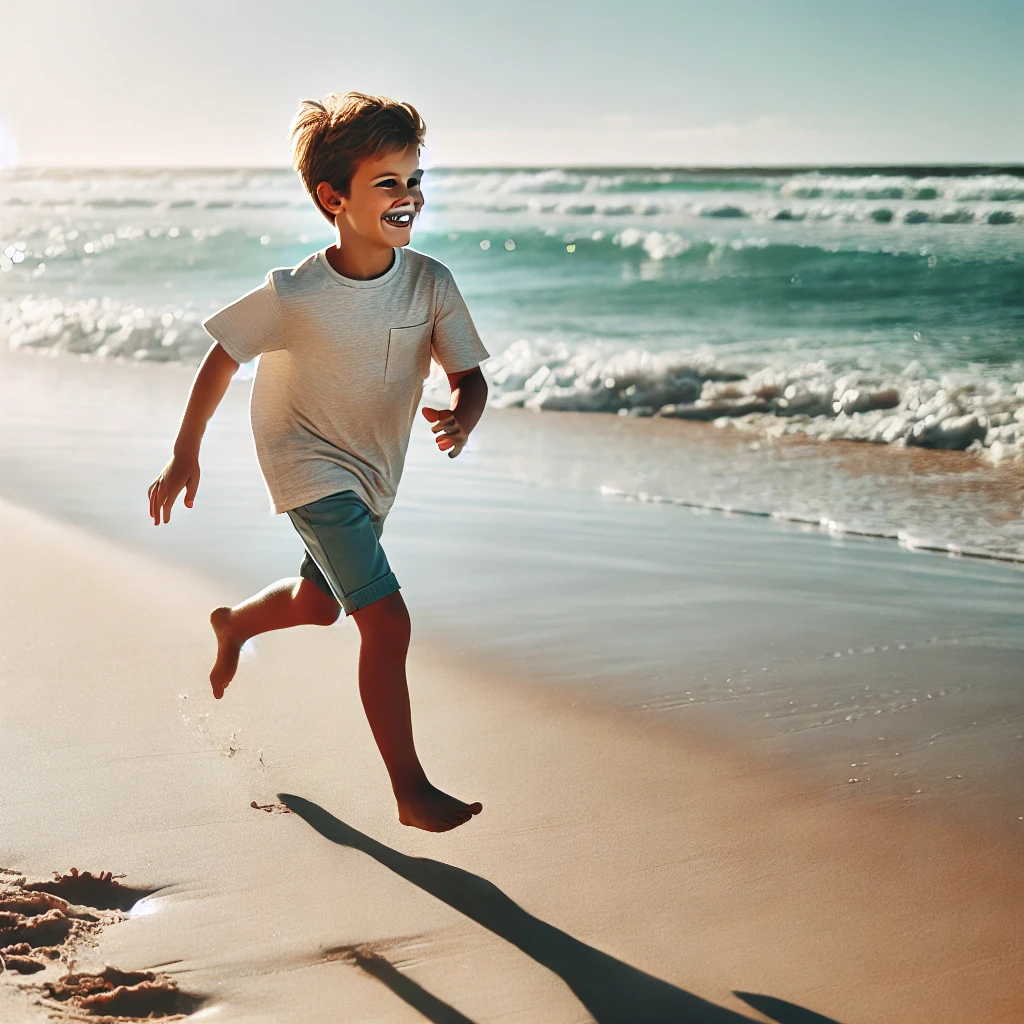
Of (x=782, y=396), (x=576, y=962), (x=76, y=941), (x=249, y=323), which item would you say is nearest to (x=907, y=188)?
(x=782, y=396)

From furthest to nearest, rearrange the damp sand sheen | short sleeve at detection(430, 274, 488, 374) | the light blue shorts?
short sleeve at detection(430, 274, 488, 374) < the light blue shorts < the damp sand sheen

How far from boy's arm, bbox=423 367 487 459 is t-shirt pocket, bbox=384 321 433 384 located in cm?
9

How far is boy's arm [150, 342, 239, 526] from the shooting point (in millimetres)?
2650

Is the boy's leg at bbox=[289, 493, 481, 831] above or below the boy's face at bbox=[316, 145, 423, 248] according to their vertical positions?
below

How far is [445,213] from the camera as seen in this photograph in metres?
20.9

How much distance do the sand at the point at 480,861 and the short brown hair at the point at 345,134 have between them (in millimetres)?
1298

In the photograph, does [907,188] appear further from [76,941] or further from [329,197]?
[76,941]

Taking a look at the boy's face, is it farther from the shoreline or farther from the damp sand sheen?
the shoreline

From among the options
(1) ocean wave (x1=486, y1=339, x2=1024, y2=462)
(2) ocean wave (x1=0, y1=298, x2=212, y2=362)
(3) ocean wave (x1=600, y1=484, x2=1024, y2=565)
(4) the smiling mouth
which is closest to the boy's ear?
→ (4) the smiling mouth

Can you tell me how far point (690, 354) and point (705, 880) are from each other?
883 cm

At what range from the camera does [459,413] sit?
2789 millimetres

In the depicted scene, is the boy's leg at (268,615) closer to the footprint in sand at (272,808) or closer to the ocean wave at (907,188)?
the footprint in sand at (272,808)

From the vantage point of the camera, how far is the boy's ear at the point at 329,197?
275 centimetres

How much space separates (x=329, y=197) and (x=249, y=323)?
0.33 meters
